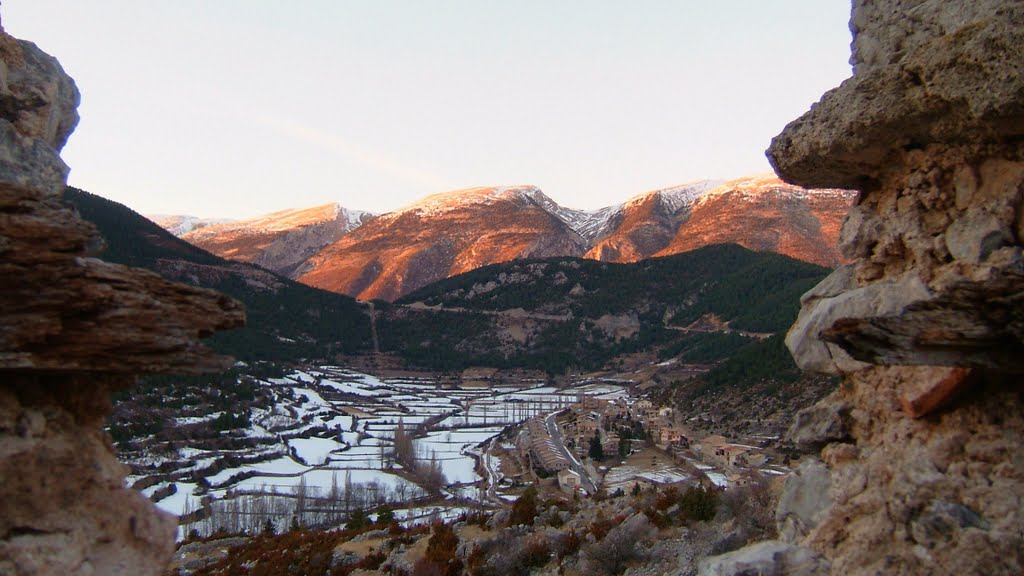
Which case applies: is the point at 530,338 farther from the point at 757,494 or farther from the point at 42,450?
the point at 42,450

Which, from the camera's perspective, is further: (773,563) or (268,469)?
(268,469)

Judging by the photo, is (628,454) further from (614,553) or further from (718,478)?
(614,553)

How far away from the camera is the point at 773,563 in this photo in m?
5.29

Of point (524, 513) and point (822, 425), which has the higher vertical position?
point (822, 425)

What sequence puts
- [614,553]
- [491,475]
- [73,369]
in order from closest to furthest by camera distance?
1. [73,369]
2. [614,553]
3. [491,475]

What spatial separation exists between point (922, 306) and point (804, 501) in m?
2.12

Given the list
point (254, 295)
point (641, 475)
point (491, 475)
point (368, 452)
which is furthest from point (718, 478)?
point (254, 295)

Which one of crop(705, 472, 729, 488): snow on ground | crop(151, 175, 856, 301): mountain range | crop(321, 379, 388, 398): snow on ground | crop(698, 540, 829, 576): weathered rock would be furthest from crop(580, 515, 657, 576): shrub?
crop(151, 175, 856, 301): mountain range

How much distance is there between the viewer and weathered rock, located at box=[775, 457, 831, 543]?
585 centimetres

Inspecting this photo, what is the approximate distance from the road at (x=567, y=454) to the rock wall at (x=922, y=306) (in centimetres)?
2711

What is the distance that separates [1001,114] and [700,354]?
7895 cm

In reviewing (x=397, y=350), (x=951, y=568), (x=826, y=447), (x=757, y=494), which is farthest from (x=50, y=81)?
(x=397, y=350)

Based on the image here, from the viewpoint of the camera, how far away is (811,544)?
5.43 metres

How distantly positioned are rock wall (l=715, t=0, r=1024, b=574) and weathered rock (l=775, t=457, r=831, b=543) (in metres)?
0.02
